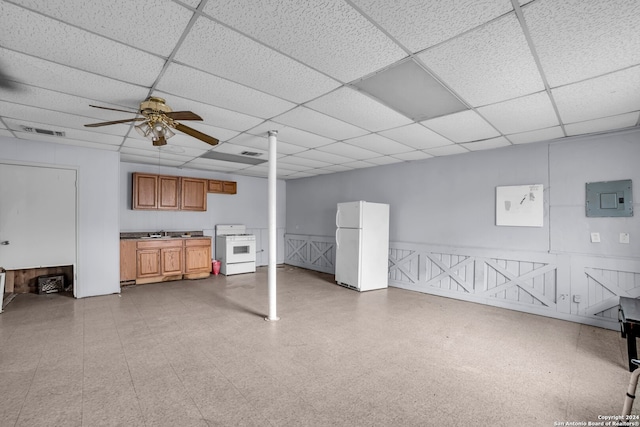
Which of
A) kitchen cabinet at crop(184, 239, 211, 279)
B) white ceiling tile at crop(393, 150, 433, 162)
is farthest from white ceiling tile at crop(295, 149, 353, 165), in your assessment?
kitchen cabinet at crop(184, 239, 211, 279)

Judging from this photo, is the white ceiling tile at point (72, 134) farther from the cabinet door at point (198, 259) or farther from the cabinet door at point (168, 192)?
the cabinet door at point (198, 259)

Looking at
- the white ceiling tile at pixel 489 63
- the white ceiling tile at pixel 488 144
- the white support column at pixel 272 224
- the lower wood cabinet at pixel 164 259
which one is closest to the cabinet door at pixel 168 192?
the lower wood cabinet at pixel 164 259

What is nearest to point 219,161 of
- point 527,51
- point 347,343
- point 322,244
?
point 322,244

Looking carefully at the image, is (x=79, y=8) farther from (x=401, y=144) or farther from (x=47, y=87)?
(x=401, y=144)

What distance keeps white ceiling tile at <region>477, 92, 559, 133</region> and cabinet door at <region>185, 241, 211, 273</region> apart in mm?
5809

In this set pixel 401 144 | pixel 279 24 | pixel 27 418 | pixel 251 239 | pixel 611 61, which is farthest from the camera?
pixel 251 239

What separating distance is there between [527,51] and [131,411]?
3.64 meters

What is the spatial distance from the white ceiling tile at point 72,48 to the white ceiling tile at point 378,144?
8.77 feet

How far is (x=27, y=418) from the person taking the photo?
1.92m

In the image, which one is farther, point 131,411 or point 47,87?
point 47,87

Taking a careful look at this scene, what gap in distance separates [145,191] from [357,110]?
5053mm

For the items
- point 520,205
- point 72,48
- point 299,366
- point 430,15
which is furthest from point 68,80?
point 520,205

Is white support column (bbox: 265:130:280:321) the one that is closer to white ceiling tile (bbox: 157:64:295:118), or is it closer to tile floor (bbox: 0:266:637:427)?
tile floor (bbox: 0:266:637:427)

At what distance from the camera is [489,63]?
85.7 inches
